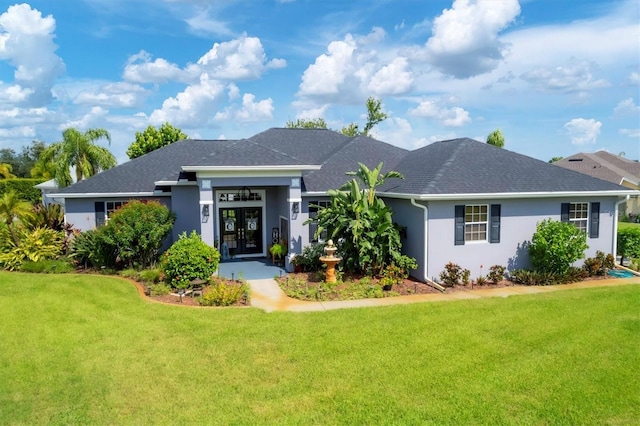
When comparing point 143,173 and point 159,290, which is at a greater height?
point 143,173

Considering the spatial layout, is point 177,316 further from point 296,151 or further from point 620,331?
point 296,151

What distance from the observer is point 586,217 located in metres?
16.3

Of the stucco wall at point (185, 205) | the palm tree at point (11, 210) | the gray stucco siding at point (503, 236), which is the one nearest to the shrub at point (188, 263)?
the stucco wall at point (185, 205)

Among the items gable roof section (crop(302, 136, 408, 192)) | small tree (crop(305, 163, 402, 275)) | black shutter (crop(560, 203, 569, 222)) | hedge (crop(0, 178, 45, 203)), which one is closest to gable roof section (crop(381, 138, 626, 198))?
black shutter (crop(560, 203, 569, 222))

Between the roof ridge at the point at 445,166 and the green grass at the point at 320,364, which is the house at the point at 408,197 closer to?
the roof ridge at the point at 445,166

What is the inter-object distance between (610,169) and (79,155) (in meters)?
40.0

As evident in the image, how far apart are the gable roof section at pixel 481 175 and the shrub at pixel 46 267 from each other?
493 inches

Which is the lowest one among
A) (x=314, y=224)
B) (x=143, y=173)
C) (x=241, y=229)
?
(x=241, y=229)

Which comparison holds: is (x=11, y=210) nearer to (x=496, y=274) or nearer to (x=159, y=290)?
(x=159, y=290)

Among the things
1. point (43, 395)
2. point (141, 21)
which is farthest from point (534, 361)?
point (141, 21)

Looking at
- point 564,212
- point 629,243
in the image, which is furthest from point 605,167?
point 564,212

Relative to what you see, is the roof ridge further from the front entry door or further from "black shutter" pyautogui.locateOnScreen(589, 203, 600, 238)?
the front entry door

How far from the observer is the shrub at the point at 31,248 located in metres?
16.0

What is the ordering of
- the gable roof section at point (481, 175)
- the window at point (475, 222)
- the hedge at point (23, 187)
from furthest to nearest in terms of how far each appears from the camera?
1. the hedge at point (23, 187)
2. the window at point (475, 222)
3. the gable roof section at point (481, 175)
